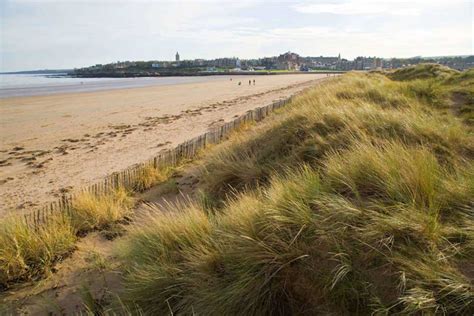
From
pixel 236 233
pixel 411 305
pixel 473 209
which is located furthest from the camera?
pixel 236 233

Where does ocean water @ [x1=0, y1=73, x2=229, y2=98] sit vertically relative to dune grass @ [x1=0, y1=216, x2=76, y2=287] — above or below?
above

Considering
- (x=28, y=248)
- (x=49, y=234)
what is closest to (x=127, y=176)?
(x=49, y=234)

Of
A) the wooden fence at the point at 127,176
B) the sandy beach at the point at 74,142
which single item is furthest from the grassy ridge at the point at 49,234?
the sandy beach at the point at 74,142

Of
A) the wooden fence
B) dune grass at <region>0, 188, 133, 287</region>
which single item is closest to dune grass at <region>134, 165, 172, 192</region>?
the wooden fence

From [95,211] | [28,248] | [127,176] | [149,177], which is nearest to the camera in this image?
[28,248]

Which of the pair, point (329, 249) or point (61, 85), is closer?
point (329, 249)

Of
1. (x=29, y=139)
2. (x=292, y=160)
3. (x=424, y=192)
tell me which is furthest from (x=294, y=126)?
(x=29, y=139)

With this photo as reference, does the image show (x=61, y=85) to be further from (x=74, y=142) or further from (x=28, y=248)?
(x=28, y=248)

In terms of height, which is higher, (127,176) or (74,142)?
(127,176)

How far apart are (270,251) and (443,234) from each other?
1.36 m

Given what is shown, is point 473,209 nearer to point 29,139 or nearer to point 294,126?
point 294,126

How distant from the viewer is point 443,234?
266cm

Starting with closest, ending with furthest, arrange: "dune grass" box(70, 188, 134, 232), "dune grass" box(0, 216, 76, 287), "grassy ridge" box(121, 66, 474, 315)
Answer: "grassy ridge" box(121, 66, 474, 315), "dune grass" box(0, 216, 76, 287), "dune grass" box(70, 188, 134, 232)

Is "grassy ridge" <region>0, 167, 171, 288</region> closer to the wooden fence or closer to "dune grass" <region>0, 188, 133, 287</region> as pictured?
"dune grass" <region>0, 188, 133, 287</region>
